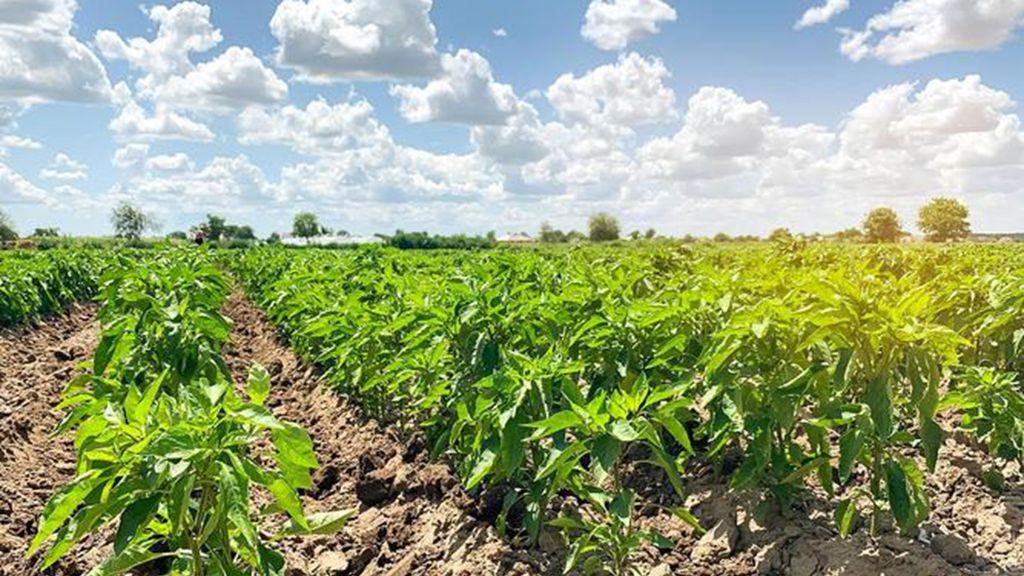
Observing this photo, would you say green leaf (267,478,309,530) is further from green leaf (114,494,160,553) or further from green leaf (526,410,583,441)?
green leaf (526,410,583,441)

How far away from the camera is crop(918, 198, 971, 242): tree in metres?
88.3

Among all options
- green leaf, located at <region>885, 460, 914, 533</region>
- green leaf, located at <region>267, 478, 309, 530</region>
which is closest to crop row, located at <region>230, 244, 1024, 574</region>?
green leaf, located at <region>885, 460, 914, 533</region>

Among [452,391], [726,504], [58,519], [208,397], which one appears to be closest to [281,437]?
[208,397]

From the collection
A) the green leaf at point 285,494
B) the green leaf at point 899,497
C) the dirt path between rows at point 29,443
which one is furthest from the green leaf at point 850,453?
the dirt path between rows at point 29,443

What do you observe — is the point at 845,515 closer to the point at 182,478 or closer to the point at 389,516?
the point at 389,516

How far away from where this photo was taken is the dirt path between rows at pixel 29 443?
4.97 m

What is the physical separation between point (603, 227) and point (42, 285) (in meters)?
84.5

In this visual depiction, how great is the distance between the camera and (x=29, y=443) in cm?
740

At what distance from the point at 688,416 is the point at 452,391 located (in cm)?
145

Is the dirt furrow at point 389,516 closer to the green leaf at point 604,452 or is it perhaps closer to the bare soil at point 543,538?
the bare soil at point 543,538

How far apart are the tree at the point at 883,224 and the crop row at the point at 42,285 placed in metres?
77.4

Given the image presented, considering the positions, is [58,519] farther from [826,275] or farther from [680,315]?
[826,275]

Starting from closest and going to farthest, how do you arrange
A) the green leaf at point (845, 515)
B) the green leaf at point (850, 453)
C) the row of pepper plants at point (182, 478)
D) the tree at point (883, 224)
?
1. the row of pepper plants at point (182, 478)
2. the green leaf at point (850, 453)
3. the green leaf at point (845, 515)
4. the tree at point (883, 224)

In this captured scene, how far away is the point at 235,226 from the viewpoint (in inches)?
4719
